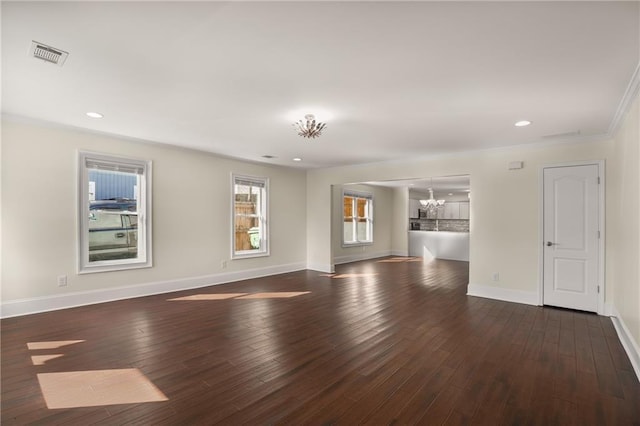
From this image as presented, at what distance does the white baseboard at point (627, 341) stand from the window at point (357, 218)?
6.14m

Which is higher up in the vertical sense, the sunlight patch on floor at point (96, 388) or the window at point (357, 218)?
the window at point (357, 218)

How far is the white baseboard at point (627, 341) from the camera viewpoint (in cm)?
269

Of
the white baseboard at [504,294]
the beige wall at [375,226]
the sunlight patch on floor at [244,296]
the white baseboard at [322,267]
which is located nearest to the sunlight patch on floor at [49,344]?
the sunlight patch on floor at [244,296]

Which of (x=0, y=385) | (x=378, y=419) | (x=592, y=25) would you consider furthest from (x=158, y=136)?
(x=592, y=25)

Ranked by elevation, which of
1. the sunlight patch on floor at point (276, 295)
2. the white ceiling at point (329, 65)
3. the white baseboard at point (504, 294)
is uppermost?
the white ceiling at point (329, 65)

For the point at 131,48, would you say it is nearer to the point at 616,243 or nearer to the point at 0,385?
the point at 0,385

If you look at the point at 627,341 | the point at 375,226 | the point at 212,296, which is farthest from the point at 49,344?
the point at 375,226

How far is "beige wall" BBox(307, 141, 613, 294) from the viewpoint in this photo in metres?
4.73

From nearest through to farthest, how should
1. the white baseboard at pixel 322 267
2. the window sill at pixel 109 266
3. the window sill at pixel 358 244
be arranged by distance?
the window sill at pixel 109 266 → the white baseboard at pixel 322 267 → the window sill at pixel 358 244

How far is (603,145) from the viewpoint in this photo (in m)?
4.32

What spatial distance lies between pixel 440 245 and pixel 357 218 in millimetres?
2778

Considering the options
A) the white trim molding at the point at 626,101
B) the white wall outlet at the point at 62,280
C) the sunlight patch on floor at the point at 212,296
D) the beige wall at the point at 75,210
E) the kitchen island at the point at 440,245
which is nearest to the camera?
the white trim molding at the point at 626,101

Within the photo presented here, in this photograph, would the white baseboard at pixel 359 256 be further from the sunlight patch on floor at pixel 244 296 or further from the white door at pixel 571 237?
the white door at pixel 571 237

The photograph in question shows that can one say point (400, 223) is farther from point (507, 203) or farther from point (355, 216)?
point (507, 203)
